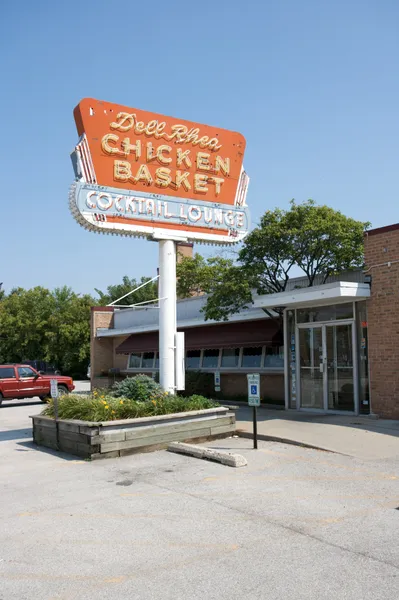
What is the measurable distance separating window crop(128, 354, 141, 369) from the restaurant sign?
1573 centimetres

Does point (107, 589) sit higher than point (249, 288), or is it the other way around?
point (249, 288)

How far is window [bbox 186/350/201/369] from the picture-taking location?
24.0 m

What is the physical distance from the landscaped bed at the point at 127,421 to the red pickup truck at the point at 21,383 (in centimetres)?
1173

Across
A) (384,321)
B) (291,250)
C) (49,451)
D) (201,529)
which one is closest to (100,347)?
(291,250)

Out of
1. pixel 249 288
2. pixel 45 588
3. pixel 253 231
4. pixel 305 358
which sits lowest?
pixel 45 588

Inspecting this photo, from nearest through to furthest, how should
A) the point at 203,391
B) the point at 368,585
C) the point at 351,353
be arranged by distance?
1. the point at 368,585
2. the point at 351,353
3. the point at 203,391

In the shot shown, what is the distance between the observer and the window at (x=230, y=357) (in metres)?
21.5

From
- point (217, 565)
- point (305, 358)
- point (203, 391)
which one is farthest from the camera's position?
point (203, 391)

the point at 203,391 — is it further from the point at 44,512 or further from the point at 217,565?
the point at 217,565

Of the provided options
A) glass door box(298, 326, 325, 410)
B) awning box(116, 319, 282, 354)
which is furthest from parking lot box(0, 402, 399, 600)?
awning box(116, 319, 282, 354)

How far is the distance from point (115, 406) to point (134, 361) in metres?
18.6

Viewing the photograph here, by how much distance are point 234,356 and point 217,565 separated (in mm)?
16519

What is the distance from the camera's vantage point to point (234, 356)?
2170cm

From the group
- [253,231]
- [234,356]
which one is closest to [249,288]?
[253,231]
